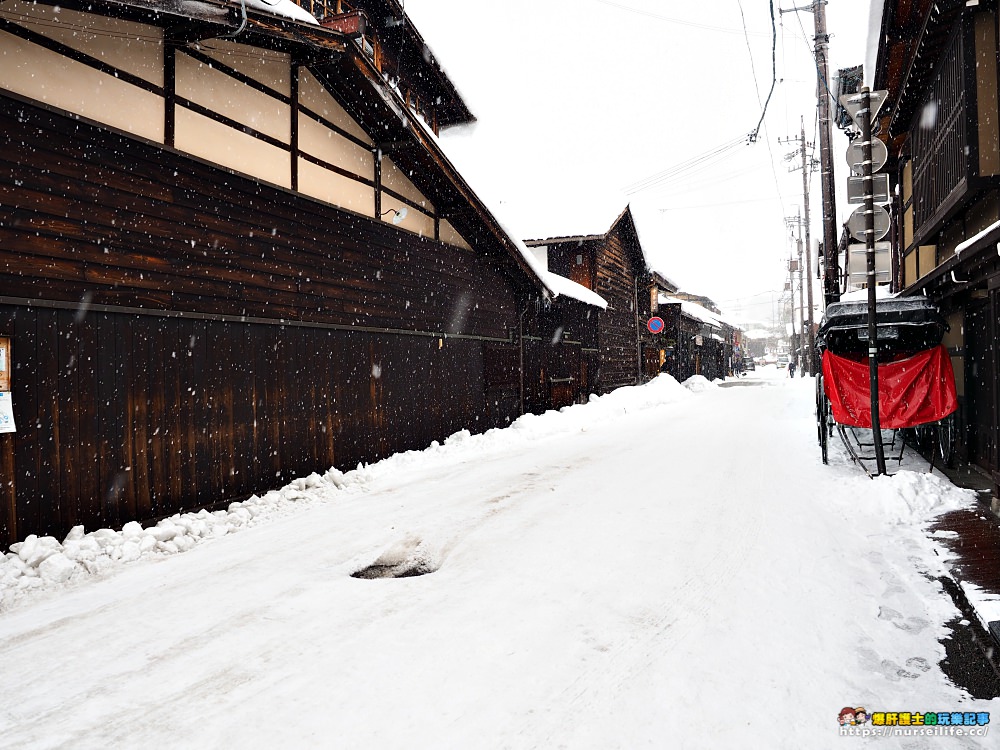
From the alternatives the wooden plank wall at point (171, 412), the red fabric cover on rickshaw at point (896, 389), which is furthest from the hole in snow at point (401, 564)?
the red fabric cover on rickshaw at point (896, 389)

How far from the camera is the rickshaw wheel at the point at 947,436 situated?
30.0 feet

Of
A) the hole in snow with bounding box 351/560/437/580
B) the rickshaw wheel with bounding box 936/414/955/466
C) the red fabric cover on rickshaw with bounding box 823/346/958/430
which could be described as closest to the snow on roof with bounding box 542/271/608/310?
the red fabric cover on rickshaw with bounding box 823/346/958/430

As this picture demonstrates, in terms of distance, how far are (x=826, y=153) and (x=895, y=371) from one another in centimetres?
781

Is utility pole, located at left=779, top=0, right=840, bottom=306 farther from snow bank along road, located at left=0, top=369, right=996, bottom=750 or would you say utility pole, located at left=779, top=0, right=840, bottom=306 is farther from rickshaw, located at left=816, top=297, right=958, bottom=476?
snow bank along road, located at left=0, top=369, right=996, bottom=750

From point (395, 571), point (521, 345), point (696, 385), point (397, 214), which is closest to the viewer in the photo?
point (395, 571)

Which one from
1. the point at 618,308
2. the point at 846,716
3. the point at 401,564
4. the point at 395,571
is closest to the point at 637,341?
the point at 618,308

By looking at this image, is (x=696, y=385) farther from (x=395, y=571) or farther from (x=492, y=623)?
(x=492, y=623)

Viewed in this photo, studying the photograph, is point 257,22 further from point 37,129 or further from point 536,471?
point 536,471

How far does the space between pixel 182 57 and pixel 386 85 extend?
3.37 metres

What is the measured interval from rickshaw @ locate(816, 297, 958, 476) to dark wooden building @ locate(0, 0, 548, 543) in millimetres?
7540

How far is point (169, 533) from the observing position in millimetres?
6250

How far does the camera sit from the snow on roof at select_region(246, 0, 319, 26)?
720cm

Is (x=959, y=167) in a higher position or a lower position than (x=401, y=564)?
higher

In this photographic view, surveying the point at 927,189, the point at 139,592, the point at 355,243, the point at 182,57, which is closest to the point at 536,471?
the point at 355,243
